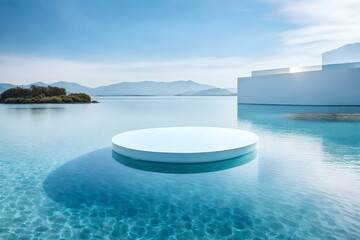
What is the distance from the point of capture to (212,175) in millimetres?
5043

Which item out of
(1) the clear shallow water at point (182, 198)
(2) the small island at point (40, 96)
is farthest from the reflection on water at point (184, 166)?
(2) the small island at point (40, 96)

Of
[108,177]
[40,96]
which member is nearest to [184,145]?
[108,177]

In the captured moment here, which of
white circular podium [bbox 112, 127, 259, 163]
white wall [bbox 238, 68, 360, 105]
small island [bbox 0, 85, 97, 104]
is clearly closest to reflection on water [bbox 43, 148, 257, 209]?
white circular podium [bbox 112, 127, 259, 163]

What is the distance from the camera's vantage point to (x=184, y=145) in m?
6.25

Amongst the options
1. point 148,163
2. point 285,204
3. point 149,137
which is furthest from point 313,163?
point 149,137

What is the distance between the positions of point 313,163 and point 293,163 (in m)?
0.43

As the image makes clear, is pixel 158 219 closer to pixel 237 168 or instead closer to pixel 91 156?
pixel 237 168

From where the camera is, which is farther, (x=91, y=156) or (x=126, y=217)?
(x=91, y=156)

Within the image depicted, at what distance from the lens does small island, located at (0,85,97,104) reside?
123 ft

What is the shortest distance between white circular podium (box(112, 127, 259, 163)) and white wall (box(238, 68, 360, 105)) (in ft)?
65.1

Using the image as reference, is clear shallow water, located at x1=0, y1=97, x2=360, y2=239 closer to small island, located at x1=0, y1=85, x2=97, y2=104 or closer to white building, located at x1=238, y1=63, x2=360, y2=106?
white building, located at x1=238, y1=63, x2=360, y2=106

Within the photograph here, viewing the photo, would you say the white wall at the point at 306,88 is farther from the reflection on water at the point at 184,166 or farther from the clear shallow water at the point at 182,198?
the reflection on water at the point at 184,166

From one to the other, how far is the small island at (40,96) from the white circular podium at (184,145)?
34447 millimetres

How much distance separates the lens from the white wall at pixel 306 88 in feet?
74.3
